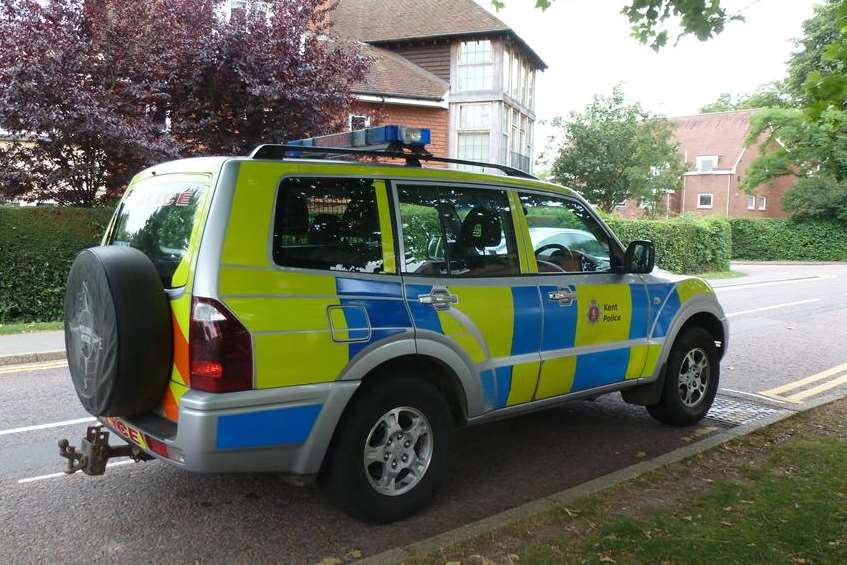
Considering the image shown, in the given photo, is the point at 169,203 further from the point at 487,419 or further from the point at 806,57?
the point at 806,57

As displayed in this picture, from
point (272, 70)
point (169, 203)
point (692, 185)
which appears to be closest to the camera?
point (169, 203)

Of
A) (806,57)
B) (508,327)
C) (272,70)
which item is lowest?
(508,327)

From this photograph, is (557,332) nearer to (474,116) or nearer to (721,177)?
(474,116)

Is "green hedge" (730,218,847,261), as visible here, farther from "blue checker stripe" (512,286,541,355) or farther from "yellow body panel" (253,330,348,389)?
"yellow body panel" (253,330,348,389)

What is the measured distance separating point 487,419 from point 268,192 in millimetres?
1873

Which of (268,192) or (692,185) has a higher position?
(692,185)

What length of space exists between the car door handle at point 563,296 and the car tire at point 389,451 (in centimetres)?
108

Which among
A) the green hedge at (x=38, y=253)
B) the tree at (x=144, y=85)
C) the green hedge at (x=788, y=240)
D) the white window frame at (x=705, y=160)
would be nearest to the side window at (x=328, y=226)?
the tree at (x=144, y=85)

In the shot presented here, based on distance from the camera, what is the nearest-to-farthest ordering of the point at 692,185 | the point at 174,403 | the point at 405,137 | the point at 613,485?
the point at 174,403
the point at 405,137
the point at 613,485
the point at 692,185

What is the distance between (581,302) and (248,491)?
95.6 inches

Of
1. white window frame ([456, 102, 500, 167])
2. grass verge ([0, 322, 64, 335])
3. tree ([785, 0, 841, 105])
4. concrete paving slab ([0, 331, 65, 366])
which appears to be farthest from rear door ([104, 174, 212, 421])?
tree ([785, 0, 841, 105])

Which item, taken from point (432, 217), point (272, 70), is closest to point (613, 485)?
point (432, 217)

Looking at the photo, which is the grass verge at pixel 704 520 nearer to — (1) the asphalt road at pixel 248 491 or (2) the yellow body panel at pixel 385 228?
(1) the asphalt road at pixel 248 491

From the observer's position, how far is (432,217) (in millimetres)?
3924
